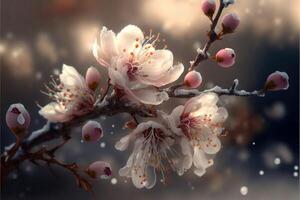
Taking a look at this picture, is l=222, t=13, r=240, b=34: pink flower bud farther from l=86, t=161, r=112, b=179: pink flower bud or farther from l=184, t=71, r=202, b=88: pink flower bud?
l=86, t=161, r=112, b=179: pink flower bud

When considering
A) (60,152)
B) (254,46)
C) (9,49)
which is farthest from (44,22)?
(254,46)

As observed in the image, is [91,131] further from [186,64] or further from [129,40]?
[186,64]

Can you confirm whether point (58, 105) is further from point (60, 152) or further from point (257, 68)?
point (257, 68)

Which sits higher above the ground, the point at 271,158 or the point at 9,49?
the point at 9,49

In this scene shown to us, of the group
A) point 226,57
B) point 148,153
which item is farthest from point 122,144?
point 226,57

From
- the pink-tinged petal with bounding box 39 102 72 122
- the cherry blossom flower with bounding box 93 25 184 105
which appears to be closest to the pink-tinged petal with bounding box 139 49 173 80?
the cherry blossom flower with bounding box 93 25 184 105

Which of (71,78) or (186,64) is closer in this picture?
(71,78)

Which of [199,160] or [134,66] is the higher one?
[134,66]
